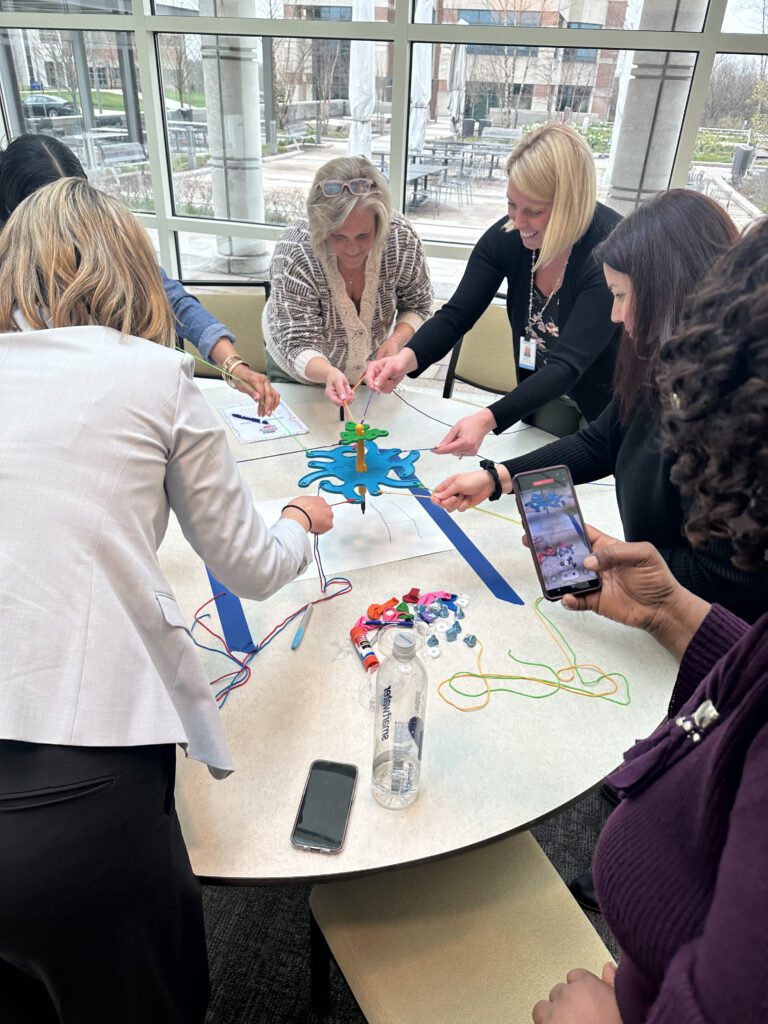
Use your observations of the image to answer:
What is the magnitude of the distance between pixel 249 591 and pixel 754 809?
2.54 ft

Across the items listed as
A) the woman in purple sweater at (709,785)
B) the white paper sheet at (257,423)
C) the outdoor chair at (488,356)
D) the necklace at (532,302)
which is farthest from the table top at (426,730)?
the outdoor chair at (488,356)

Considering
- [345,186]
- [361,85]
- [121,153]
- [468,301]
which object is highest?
[361,85]

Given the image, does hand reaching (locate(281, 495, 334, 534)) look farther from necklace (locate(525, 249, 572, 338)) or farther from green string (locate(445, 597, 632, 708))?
necklace (locate(525, 249, 572, 338))

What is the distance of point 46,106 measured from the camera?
4059 mm

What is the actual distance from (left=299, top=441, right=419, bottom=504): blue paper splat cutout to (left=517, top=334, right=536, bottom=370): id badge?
26.1 inches

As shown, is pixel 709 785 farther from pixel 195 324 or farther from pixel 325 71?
pixel 325 71

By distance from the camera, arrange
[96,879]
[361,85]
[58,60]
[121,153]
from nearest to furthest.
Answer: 1. [96,879]
2. [361,85]
3. [58,60]
4. [121,153]

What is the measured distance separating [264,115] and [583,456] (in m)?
3.06

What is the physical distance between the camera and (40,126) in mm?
4156

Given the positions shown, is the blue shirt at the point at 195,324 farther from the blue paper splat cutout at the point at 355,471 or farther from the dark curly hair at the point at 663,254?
the dark curly hair at the point at 663,254

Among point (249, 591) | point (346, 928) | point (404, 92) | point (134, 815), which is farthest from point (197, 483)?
point (404, 92)

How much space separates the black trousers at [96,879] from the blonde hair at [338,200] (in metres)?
1.59

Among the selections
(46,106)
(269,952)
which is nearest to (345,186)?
(269,952)

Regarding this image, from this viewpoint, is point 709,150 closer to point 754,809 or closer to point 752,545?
point 752,545
